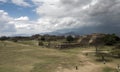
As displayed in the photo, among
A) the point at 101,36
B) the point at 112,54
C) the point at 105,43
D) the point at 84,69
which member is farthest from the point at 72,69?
the point at 101,36

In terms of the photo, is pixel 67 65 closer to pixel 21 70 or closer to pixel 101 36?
pixel 21 70

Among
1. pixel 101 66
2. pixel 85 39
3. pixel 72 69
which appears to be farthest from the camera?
pixel 85 39

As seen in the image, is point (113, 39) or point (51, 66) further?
point (113, 39)

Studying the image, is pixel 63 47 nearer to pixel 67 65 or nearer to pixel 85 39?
pixel 85 39

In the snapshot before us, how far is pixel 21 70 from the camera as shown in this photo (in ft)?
167

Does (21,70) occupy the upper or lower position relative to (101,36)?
lower

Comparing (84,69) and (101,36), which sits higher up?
(101,36)

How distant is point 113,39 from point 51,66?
74410mm

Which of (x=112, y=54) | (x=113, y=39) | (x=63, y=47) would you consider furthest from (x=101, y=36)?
(x=112, y=54)

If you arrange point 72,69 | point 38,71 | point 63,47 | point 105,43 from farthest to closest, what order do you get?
point 105,43 < point 63,47 < point 72,69 < point 38,71

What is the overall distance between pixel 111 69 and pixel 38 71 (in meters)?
20.2

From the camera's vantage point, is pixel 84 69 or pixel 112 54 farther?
pixel 112 54

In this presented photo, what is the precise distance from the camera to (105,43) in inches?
4690

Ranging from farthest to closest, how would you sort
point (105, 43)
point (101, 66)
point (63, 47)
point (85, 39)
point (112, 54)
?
point (85, 39)
point (105, 43)
point (63, 47)
point (112, 54)
point (101, 66)
